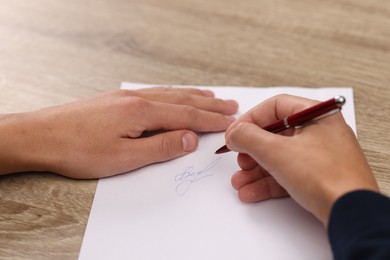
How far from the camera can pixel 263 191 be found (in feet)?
2.35

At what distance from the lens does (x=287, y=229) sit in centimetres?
68

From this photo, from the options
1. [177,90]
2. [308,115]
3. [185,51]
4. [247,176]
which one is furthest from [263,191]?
[185,51]

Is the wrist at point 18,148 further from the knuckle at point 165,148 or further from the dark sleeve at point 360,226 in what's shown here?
the dark sleeve at point 360,226

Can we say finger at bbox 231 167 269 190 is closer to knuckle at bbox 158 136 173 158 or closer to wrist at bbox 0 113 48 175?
knuckle at bbox 158 136 173 158

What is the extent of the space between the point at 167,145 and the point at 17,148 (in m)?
0.24

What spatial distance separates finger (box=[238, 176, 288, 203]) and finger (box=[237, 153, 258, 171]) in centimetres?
3

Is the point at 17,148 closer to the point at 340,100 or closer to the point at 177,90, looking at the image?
the point at 177,90

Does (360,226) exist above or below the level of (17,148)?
above

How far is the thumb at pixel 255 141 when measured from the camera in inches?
25.2

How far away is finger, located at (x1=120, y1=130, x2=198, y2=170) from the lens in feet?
2.55

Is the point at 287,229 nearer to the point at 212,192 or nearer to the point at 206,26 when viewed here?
the point at 212,192
